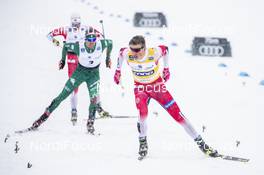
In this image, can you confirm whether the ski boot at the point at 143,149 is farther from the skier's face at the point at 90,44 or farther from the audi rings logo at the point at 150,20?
the audi rings logo at the point at 150,20

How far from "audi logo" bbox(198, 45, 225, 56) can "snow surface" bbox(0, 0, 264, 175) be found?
0.46 meters

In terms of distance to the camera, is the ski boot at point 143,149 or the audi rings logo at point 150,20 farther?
the audi rings logo at point 150,20

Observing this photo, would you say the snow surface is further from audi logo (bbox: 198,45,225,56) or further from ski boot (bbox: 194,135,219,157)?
audi logo (bbox: 198,45,225,56)

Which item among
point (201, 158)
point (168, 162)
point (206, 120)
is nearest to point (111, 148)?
point (168, 162)

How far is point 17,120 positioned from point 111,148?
2.64m

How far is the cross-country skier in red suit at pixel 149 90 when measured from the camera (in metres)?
6.77

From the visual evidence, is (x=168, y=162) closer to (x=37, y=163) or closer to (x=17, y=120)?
(x=37, y=163)

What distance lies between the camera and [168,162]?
667 cm

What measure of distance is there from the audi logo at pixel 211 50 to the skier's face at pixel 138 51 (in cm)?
991

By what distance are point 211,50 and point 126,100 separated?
6448 millimetres

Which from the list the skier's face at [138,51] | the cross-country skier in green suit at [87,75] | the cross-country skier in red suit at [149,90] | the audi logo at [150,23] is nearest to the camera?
the skier's face at [138,51]

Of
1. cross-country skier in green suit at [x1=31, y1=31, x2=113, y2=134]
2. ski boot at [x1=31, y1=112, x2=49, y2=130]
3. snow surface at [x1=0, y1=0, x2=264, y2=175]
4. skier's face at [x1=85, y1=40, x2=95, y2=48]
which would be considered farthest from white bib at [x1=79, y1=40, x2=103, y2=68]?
snow surface at [x1=0, y1=0, x2=264, y2=175]

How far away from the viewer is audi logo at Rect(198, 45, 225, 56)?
643 inches

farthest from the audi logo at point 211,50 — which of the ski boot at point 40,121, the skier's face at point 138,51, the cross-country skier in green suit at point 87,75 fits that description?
the skier's face at point 138,51
